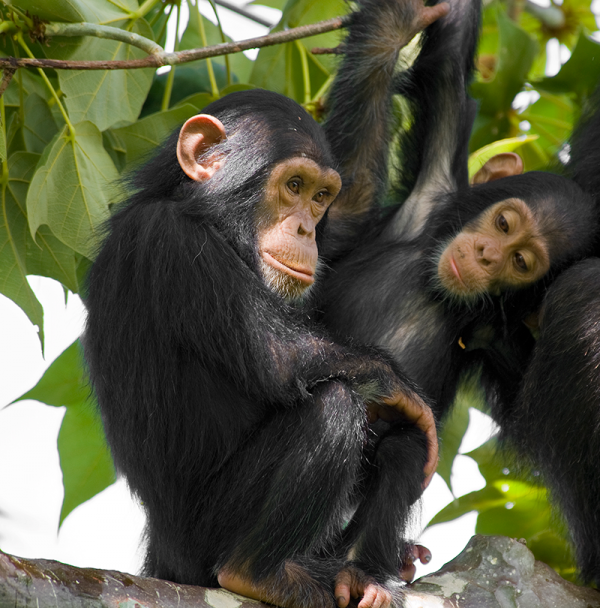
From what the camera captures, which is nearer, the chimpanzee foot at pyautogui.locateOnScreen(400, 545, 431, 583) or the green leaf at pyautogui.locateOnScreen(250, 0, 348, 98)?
the chimpanzee foot at pyautogui.locateOnScreen(400, 545, 431, 583)

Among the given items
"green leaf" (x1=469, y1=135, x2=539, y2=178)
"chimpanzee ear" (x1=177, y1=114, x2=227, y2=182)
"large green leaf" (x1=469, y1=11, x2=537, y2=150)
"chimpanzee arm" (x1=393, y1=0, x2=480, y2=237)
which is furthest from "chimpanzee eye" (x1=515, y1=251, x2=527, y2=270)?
"chimpanzee ear" (x1=177, y1=114, x2=227, y2=182)

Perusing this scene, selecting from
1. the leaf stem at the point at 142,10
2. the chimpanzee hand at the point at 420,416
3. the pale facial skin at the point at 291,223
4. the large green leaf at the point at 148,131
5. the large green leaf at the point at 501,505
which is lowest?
the large green leaf at the point at 501,505

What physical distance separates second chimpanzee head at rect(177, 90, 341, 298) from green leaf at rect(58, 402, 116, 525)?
1509mm

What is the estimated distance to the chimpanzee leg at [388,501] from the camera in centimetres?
345

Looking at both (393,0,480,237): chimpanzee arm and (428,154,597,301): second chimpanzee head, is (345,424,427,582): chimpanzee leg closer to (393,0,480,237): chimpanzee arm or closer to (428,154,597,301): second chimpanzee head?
(428,154,597,301): second chimpanzee head

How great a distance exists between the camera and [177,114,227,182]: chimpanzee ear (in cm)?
381

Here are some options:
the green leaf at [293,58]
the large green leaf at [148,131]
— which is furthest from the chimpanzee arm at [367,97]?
the large green leaf at [148,131]

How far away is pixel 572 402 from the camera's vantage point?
3822mm

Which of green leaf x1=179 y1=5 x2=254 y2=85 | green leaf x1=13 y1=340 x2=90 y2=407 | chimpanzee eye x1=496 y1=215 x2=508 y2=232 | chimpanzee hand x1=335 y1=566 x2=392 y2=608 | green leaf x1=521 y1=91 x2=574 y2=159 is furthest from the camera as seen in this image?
green leaf x1=521 y1=91 x2=574 y2=159

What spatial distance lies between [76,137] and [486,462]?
2.92 meters

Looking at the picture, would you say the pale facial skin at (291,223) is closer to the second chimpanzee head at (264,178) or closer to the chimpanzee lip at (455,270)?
the second chimpanzee head at (264,178)

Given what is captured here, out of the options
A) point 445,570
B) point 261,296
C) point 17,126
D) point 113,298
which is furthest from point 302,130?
point 445,570

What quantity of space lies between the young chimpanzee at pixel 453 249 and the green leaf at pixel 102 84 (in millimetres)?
1159

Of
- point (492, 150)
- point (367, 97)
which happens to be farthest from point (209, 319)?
point (492, 150)
